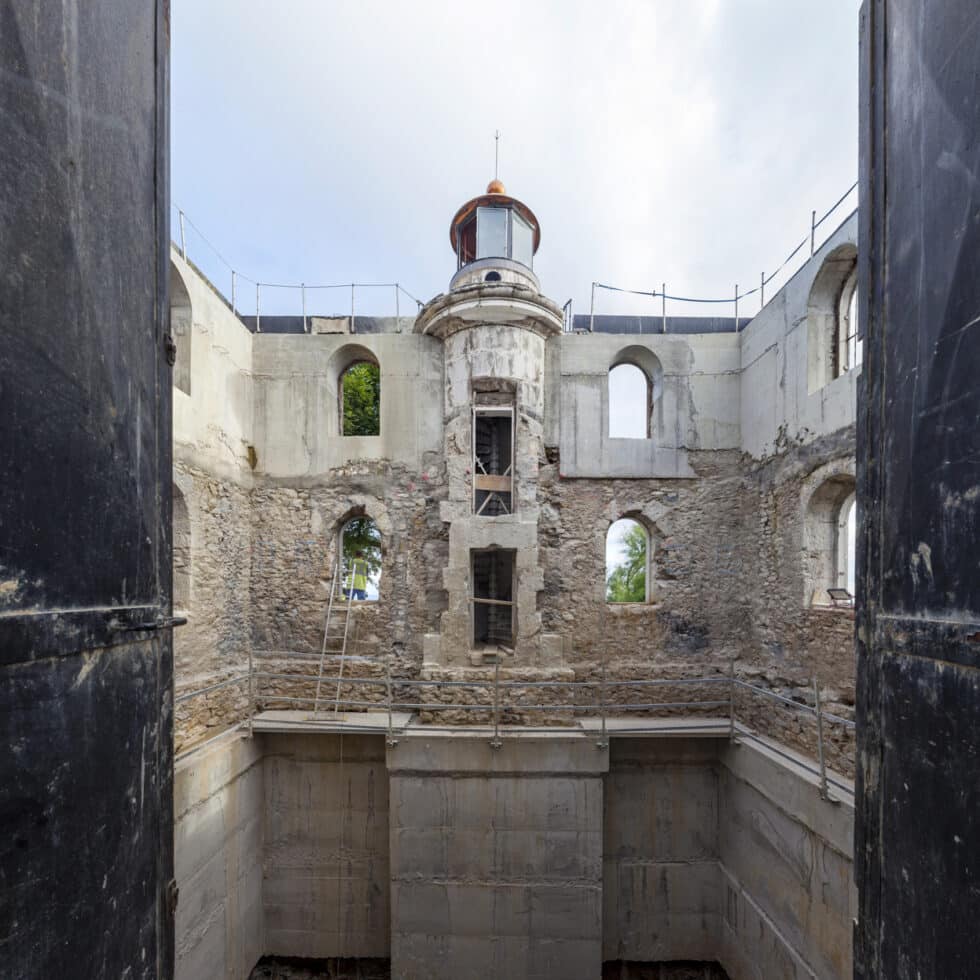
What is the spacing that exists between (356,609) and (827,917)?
6.83 m

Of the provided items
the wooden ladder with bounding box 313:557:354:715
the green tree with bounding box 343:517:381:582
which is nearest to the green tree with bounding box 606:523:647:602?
the green tree with bounding box 343:517:381:582

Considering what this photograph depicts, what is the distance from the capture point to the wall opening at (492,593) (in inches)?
400

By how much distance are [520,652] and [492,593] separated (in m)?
2.67

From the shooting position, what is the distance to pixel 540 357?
837cm

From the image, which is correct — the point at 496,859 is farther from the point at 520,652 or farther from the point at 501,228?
the point at 501,228

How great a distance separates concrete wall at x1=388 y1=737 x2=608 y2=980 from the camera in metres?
6.66

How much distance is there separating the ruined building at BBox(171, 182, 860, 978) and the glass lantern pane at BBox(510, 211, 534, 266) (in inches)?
43.7

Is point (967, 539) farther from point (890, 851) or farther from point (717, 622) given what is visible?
point (717, 622)

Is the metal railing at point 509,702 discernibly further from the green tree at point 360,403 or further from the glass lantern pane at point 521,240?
A: the green tree at point 360,403

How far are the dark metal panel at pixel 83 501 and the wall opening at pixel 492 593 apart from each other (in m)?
8.47

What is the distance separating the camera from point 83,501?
4.65 feet

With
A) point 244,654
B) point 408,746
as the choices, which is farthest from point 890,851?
point 244,654

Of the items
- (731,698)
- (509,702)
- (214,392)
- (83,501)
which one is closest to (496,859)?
(509,702)

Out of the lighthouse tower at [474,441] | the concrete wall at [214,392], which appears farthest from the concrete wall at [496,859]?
the concrete wall at [214,392]
